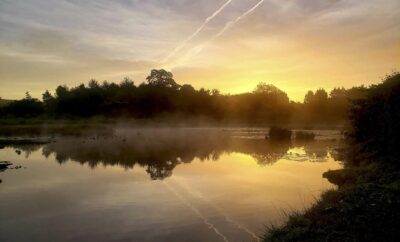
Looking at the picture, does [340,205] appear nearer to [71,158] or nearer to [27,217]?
[27,217]

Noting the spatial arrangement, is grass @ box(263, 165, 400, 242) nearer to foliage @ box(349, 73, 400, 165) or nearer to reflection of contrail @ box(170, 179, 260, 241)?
reflection of contrail @ box(170, 179, 260, 241)

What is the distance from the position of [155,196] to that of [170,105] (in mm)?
93894

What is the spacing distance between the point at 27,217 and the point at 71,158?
1832cm

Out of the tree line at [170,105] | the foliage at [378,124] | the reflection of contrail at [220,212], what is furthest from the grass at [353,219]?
the tree line at [170,105]

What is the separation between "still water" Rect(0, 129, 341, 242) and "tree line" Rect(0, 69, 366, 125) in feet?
244

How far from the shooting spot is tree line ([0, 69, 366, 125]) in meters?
105

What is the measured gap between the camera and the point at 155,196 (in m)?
18.0

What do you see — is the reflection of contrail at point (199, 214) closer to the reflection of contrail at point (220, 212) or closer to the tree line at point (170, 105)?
the reflection of contrail at point (220, 212)

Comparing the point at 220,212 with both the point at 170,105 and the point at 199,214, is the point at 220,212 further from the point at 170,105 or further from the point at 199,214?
the point at 170,105

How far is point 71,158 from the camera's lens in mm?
32656

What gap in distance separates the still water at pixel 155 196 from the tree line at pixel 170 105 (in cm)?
7449

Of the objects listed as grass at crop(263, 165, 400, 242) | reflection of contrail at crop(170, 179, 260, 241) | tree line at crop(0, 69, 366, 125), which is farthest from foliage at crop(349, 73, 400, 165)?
tree line at crop(0, 69, 366, 125)

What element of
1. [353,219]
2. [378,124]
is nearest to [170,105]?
[378,124]

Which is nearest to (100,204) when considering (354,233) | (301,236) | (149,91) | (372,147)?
(301,236)
